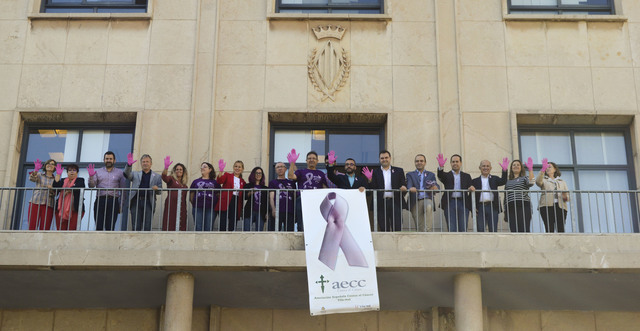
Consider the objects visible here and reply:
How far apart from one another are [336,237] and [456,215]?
7.43 feet

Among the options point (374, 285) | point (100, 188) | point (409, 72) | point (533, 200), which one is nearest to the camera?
point (374, 285)

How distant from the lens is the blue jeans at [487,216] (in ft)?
54.6

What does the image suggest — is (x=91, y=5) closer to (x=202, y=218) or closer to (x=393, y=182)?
(x=202, y=218)

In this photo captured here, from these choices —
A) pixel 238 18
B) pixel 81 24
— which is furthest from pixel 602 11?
pixel 81 24

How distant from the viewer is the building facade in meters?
18.3

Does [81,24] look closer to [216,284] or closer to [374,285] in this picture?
[216,284]

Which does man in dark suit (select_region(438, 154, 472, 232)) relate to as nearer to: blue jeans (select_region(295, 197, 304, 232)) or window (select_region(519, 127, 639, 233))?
blue jeans (select_region(295, 197, 304, 232))

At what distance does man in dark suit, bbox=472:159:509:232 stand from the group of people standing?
2cm

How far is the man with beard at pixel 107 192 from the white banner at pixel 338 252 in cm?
357

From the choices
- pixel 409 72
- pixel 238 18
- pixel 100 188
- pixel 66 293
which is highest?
pixel 238 18

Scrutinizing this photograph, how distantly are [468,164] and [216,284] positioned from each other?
5.73m

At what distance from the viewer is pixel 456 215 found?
54.1 ft

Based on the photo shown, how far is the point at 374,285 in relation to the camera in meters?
15.5

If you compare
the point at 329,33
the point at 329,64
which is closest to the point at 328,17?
the point at 329,33
